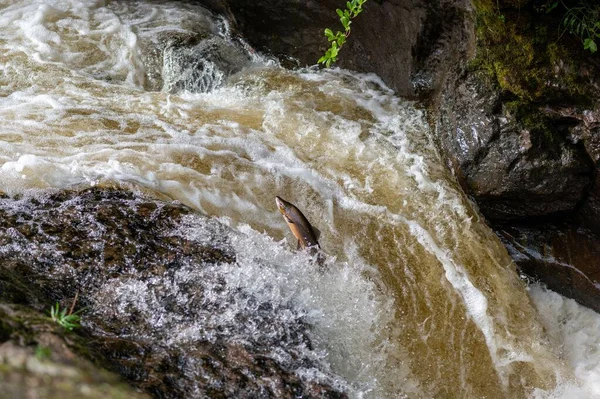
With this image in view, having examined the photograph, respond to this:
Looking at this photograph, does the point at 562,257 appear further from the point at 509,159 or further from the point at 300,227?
the point at 300,227

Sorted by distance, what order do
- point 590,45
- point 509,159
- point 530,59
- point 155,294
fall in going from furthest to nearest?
point 509,159, point 530,59, point 590,45, point 155,294

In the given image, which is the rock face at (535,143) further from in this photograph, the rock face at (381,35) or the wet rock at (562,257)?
the rock face at (381,35)

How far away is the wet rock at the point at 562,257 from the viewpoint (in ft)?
15.2

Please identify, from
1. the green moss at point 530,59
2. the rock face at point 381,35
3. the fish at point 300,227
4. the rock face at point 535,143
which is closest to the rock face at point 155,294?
the fish at point 300,227

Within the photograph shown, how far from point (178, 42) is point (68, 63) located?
112 centimetres

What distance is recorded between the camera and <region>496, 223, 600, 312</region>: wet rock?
15.2ft

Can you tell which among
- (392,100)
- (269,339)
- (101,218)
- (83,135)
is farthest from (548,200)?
(83,135)

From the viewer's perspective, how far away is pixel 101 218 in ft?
11.9

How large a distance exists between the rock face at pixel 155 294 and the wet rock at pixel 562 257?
2307mm

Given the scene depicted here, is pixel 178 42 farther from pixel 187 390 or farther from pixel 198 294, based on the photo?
pixel 187 390

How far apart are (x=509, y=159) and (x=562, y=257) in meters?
0.85

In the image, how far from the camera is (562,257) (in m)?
4.71

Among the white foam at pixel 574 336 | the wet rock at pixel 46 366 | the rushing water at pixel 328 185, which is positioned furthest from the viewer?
the white foam at pixel 574 336

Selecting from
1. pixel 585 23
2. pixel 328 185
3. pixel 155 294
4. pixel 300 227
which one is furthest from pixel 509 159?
pixel 155 294
